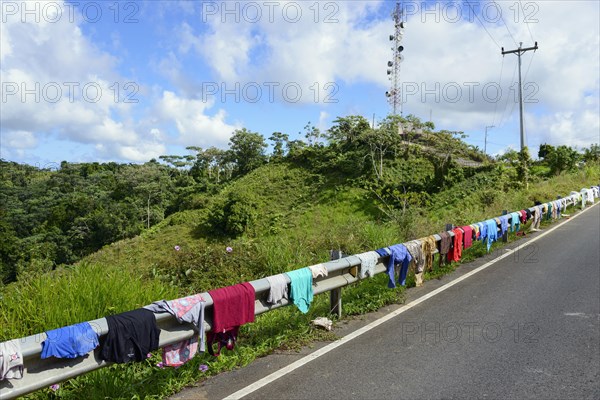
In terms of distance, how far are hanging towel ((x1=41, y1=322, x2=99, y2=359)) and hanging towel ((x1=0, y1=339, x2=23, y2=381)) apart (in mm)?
152

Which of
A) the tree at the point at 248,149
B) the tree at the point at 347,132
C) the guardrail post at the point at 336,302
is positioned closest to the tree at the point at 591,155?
the tree at the point at 347,132

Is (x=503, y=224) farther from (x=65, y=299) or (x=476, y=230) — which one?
(x=65, y=299)

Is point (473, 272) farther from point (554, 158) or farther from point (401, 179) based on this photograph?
point (554, 158)

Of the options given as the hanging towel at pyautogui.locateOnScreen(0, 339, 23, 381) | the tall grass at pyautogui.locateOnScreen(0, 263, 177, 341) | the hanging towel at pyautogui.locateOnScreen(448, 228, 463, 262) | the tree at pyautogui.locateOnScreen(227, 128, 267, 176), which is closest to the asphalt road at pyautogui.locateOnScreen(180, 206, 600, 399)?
the hanging towel at pyautogui.locateOnScreen(448, 228, 463, 262)

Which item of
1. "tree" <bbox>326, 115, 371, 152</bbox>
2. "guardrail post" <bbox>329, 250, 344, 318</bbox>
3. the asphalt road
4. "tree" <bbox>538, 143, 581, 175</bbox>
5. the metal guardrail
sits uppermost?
"tree" <bbox>326, 115, 371, 152</bbox>

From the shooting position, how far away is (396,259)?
658cm

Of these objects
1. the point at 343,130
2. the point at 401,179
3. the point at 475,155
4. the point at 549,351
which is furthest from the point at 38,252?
the point at 549,351

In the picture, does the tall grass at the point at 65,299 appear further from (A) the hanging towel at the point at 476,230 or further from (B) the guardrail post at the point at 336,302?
(A) the hanging towel at the point at 476,230

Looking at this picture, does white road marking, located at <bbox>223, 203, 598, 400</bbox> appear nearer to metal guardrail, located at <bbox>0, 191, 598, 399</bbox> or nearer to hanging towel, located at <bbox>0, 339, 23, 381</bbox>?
metal guardrail, located at <bbox>0, 191, 598, 399</bbox>

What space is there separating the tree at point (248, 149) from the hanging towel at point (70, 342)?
45.8 metres

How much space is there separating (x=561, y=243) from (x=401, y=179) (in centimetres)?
2416

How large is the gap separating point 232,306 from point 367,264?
8.08 ft

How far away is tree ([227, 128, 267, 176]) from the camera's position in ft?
162

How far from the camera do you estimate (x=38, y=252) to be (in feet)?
140
